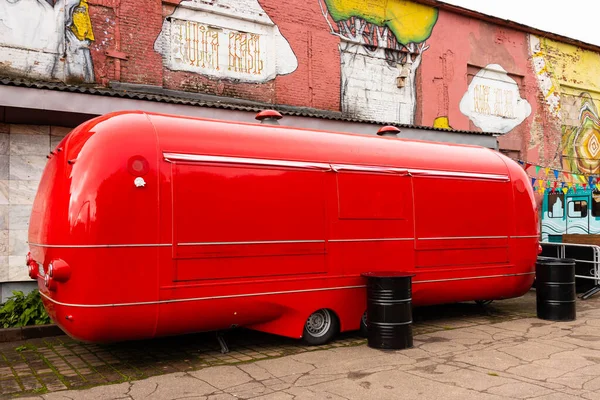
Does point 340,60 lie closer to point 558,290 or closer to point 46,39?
point 46,39

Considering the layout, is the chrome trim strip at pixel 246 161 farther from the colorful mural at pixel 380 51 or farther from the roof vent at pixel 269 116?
the colorful mural at pixel 380 51

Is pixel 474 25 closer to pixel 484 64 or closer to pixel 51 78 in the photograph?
pixel 484 64

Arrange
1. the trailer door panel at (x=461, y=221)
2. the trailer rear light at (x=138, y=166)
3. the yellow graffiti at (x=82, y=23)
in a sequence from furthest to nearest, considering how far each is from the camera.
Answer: the yellow graffiti at (x=82, y=23)
the trailer door panel at (x=461, y=221)
the trailer rear light at (x=138, y=166)

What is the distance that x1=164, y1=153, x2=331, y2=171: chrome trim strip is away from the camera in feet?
21.6

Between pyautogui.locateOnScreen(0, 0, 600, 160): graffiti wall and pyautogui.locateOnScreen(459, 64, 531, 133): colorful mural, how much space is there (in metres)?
0.04

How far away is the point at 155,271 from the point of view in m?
6.27

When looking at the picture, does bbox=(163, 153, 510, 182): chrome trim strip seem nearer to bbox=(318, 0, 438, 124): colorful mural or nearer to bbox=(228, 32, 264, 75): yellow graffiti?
bbox=(228, 32, 264, 75): yellow graffiti

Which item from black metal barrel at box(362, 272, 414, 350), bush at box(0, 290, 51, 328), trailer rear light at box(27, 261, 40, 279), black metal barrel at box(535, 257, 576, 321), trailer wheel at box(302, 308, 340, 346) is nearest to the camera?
trailer rear light at box(27, 261, 40, 279)

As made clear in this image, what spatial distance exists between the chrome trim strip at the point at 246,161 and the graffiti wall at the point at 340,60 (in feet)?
19.4

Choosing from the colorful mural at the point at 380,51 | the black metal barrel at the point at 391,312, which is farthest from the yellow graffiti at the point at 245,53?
the black metal barrel at the point at 391,312

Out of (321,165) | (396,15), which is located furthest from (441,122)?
(321,165)

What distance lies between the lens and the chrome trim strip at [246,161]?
6.57 metres

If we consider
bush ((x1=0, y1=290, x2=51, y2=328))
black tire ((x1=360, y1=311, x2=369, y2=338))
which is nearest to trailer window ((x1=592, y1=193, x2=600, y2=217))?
black tire ((x1=360, y1=311, x2=369, y2=338))

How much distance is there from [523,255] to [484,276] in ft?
3.50
